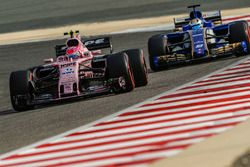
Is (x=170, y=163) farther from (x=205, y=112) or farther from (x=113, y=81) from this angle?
(x=113, y=81)

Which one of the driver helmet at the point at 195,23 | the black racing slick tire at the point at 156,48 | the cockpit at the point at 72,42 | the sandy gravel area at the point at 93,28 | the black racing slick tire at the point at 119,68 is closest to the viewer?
the black racing slick tire at the point at 119,68

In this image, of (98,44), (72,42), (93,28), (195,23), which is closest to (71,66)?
(72,42)

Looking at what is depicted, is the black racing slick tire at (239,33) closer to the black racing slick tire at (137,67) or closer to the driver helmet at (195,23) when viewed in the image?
the driver helmet at (195,23)

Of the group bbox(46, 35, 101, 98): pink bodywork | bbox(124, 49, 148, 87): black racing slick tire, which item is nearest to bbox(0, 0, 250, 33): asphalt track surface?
bbox(46, 35, 101, 98): pink bodywork

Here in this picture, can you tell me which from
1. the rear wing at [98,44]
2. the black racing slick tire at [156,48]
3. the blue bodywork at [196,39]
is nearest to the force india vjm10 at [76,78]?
the rear wing at [98,44]

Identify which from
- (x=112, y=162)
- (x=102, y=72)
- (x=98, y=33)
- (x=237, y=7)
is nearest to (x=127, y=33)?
(x=98, y=33)

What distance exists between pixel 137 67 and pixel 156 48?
3.19 m

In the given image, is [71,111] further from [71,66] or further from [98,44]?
[98,44]

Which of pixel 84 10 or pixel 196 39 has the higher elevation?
pixel 196 39

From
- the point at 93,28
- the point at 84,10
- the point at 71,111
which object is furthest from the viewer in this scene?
the point at 84,10

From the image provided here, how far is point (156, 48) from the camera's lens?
63.0 ft

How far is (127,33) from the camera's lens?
103ft

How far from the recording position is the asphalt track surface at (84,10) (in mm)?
39094

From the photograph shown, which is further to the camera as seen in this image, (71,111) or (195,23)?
(195,23)
